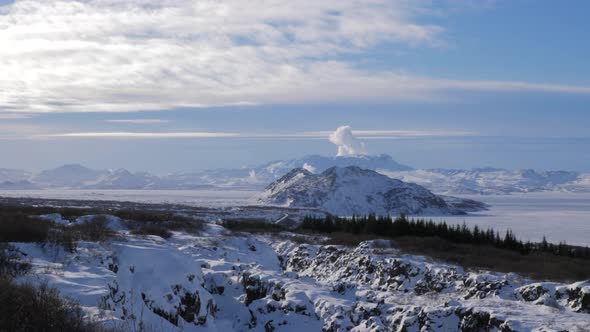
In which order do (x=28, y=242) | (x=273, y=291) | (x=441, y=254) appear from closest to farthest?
(x=28, y=242)
(x=273, y=291)
(x=441, y=254)

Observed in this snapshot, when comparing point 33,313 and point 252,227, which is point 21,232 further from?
point 252,227

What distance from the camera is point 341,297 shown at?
2373 centimetres

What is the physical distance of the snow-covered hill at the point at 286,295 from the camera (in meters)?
15.2

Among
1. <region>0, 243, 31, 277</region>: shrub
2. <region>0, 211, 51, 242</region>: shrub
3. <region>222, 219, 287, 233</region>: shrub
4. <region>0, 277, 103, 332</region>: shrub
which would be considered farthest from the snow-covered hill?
<region>222, 219, 287, 233</region>: shrub

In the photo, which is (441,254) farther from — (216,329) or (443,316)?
(216,329)

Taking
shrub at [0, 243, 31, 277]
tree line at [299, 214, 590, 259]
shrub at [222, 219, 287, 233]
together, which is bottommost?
shrub at [222, 219, 287, 233]

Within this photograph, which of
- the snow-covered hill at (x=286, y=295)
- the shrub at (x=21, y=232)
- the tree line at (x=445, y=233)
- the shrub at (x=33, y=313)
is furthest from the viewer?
the tree line at (x=445, y=233)

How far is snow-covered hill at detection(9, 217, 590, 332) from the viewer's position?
15211mm

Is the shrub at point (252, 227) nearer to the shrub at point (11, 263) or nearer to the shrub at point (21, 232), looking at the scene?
the shrub at point (21, 232)

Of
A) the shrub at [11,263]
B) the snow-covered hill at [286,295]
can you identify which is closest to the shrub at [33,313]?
the snow-covered hill at [286,295]

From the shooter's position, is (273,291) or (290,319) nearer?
(290,319)

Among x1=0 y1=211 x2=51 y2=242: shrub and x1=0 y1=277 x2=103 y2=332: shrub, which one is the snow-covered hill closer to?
x1=0 y1=277 x2=103 y2=332: shrub

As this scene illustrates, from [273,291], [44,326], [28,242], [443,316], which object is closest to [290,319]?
[273,291]

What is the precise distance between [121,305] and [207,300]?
199 inches
